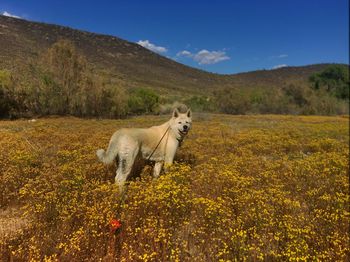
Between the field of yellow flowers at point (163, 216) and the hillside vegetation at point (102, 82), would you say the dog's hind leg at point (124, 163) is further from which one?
the hillside vegetation at point (102, 82)

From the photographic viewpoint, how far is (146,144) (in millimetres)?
7488

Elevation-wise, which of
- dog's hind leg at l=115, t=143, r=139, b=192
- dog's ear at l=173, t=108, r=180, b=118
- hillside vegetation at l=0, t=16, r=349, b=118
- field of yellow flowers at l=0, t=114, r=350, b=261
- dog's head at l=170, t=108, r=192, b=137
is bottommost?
field of yellow flowers at l=0, t=114, r=350, b=261

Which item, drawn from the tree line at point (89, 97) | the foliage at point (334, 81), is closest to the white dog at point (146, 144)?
the tree line at point (89, 97)

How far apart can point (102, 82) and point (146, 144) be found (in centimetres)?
2610

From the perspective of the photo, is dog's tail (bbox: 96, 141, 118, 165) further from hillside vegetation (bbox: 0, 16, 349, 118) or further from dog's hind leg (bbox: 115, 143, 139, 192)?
hillside vegetation (bbox: 0, 16, 349, 118)

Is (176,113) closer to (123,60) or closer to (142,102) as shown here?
(142,102)

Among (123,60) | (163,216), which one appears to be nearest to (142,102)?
(123,60)

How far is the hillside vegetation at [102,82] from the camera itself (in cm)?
1476

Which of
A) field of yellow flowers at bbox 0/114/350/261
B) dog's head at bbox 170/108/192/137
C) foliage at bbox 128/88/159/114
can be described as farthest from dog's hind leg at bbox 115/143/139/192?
foliage at bbox 128/88/159/114

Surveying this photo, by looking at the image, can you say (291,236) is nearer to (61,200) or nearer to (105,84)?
(61,200)

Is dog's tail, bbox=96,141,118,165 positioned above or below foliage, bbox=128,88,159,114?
below

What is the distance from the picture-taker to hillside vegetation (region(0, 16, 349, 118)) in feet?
48.4

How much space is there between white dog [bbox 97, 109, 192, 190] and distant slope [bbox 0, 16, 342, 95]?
5.86 metres

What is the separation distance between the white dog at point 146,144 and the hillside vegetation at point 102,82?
5672 mm
